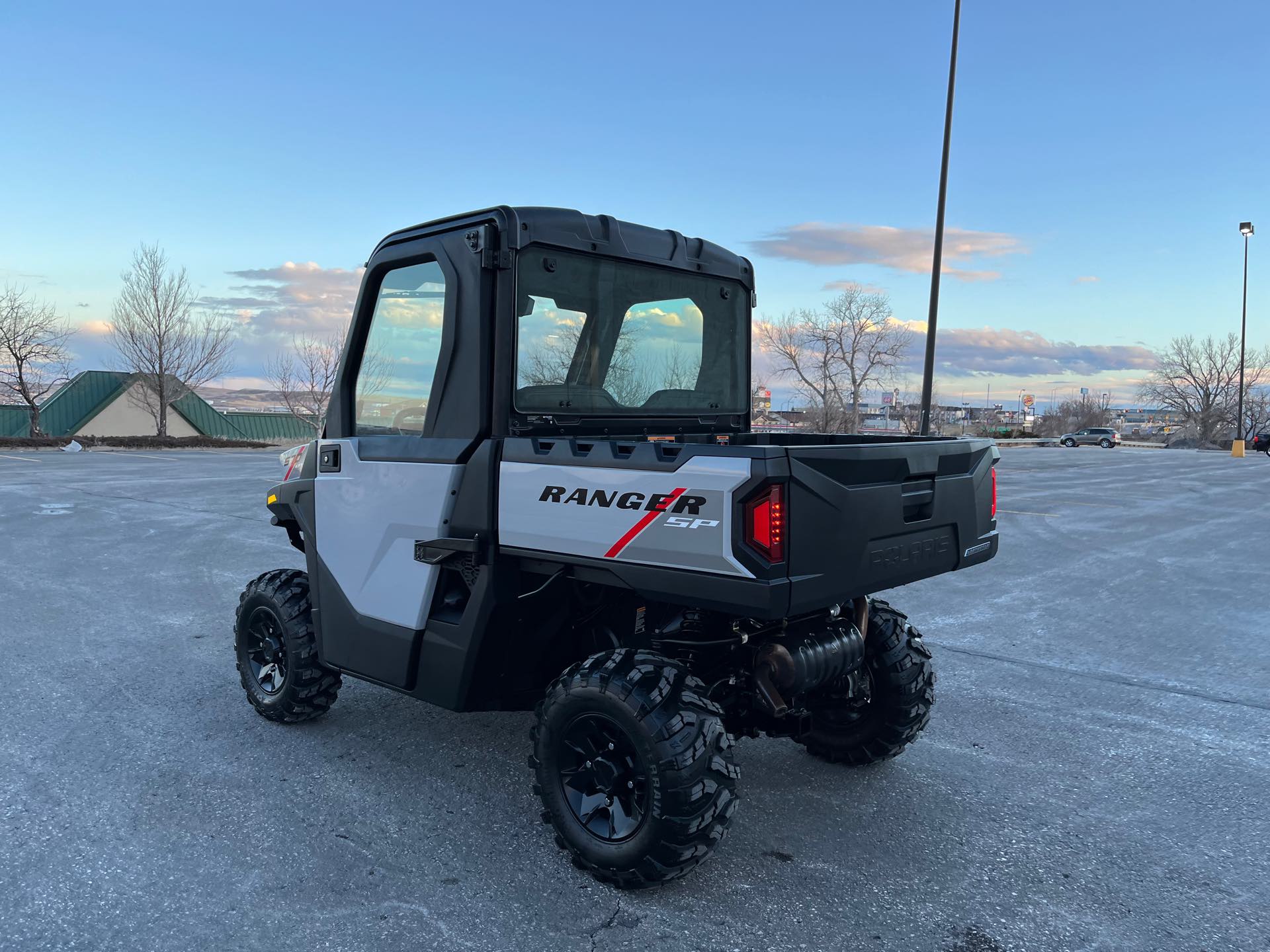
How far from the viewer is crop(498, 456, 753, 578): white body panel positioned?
9.27 feet

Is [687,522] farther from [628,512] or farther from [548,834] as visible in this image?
[548,834]

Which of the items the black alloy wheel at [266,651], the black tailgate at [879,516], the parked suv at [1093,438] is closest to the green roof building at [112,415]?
the black alloy wheel at [266,651]

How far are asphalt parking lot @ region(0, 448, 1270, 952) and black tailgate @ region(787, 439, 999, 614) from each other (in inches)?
42.9

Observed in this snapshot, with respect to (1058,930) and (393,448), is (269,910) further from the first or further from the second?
(1058,930)

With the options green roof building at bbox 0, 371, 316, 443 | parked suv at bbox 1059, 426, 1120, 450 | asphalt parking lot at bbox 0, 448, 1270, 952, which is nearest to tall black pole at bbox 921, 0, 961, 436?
asphalt parking lot at bbox 0, 448, 1270, 952

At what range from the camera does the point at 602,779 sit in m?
3.17

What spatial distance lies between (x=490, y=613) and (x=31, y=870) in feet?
6.03

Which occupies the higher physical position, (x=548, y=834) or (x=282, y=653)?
(x=282, y=653)

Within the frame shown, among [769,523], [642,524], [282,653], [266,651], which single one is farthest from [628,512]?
[266,651]

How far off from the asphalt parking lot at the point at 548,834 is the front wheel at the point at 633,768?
0.54ft

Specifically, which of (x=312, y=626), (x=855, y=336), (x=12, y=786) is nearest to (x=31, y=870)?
(x=12, y=786)

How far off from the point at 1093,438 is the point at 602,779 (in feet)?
236

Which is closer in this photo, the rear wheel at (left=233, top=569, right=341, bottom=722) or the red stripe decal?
the red stripe decal

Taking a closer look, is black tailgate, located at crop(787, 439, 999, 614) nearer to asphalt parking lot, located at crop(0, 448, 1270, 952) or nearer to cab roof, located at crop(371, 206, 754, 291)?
asphalt parking lot, located at crop(0, 448, 1270, 952)
